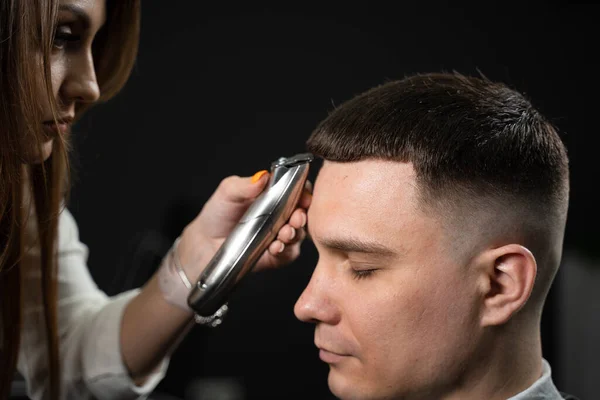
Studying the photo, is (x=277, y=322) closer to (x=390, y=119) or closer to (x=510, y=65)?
(x=510, y=65)

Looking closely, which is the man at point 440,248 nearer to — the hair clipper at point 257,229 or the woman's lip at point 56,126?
the hair clipper at point 257,229

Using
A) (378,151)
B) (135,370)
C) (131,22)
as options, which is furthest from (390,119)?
(135,370)

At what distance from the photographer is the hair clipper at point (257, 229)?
4.14ft

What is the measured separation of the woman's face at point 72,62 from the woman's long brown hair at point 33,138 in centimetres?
4

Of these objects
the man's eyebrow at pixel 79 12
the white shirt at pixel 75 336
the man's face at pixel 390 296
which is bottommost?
the white shirt at pixel 75 336

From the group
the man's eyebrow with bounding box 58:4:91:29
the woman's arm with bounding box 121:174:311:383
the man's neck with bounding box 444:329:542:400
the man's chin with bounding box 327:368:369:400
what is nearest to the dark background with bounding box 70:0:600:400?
the woman's arm with bounding box 121:174:311:383

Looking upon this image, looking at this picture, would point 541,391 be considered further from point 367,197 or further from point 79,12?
point 79,12

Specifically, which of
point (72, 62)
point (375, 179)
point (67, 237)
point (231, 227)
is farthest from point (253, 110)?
point (375, 179)

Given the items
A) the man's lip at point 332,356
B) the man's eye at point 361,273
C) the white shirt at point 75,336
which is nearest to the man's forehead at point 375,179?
the man's eye at point 361,273

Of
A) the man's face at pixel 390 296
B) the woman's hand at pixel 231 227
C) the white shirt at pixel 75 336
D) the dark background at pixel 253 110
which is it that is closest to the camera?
the man's face at pixel 390 296

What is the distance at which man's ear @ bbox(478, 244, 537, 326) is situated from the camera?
41.9 inches

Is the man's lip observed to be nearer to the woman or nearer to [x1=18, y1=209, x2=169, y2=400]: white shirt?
the woman

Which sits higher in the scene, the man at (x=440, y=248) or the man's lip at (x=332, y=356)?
the man at (x=440, y=248)

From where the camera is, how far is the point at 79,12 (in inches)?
47.6
